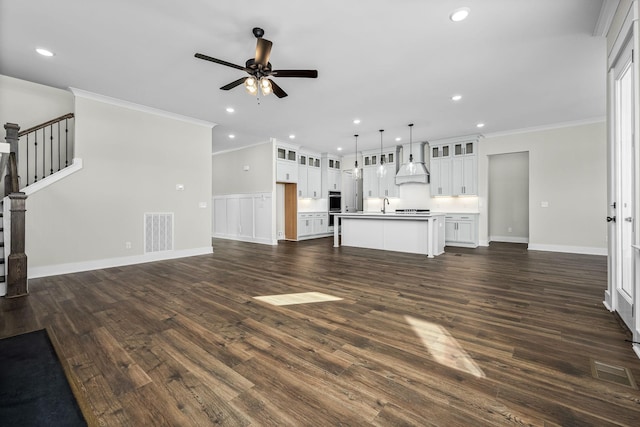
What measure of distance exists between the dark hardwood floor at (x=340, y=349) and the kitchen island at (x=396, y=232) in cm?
202

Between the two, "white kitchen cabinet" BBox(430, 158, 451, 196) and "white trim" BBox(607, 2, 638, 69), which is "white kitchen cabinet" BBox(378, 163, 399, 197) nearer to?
"white kitchen cabinet" BBox(430, 158, 451, 196)

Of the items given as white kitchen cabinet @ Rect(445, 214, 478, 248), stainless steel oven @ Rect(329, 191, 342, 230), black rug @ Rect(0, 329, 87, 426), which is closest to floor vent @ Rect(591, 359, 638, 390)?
black rug @ Rect(0, 329, 87, 426)

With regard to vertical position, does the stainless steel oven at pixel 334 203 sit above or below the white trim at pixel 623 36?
below

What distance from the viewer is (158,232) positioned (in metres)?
5.57

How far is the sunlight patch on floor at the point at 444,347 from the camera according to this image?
1.83 metres

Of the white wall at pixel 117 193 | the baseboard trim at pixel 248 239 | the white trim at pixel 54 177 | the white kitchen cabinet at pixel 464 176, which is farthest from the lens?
the baseboard trim at pixel 248 239

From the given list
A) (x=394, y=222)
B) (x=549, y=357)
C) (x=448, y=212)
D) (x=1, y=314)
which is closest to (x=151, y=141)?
(x=1, y=314)

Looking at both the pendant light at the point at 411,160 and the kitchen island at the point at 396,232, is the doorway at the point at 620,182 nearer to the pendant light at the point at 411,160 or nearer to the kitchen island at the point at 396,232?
the kitchen island at the point at 396,232

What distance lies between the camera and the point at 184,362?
74.3 inches

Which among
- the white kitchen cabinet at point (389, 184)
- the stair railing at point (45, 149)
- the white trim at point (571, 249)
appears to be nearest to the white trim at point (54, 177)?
the stair railing at point (45, 149)

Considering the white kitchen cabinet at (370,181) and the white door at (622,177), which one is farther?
the white kitchen cabinet at (370,181)

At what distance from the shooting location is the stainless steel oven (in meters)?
10.1

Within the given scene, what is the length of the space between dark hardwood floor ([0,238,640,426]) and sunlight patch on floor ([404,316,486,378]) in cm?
1

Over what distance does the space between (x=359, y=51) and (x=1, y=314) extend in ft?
16.0
